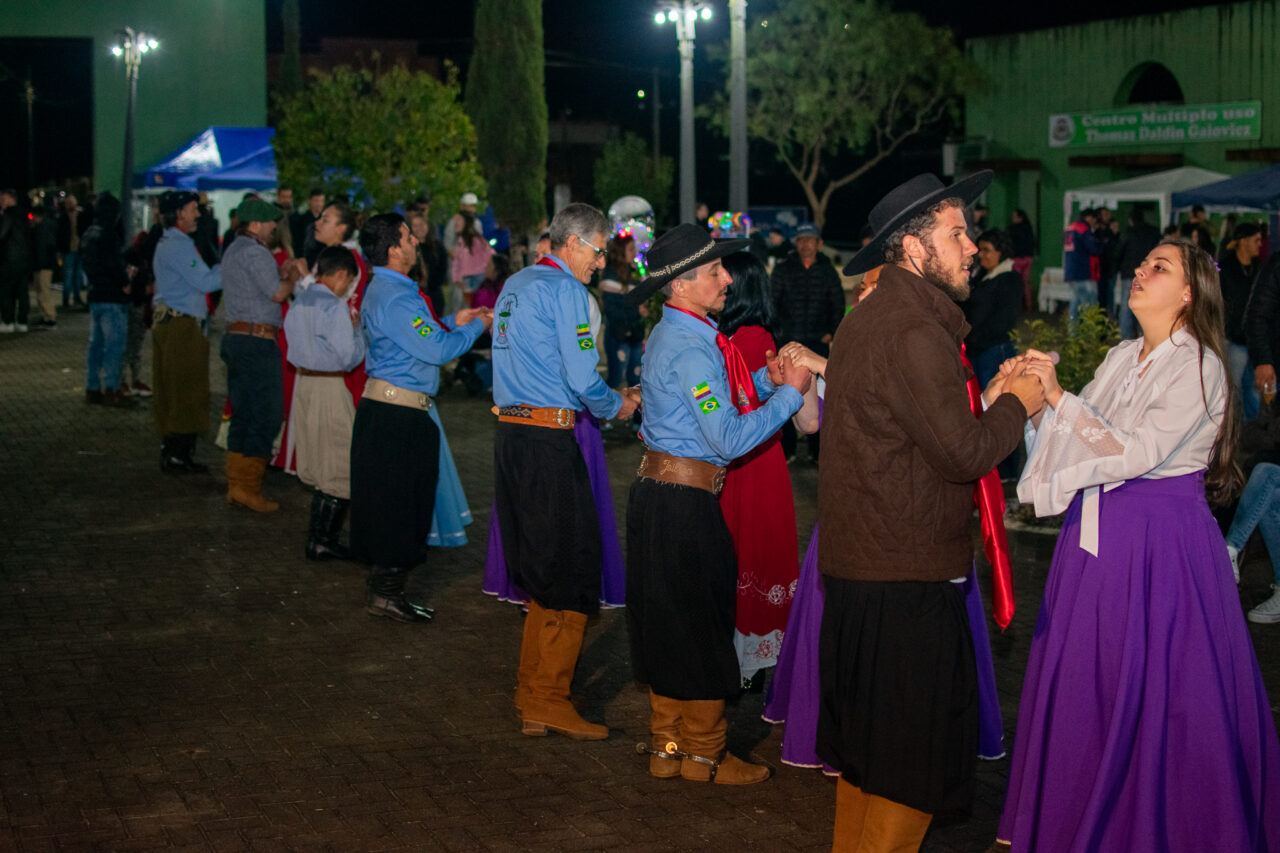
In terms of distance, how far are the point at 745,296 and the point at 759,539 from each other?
106 centimetres

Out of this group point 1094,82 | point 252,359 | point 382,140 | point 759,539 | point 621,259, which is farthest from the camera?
point 1094,82

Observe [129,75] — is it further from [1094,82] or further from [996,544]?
[996,544]

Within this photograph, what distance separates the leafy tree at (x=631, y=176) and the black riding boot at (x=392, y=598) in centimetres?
4228

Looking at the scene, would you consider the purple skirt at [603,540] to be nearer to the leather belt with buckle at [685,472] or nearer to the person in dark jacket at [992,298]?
the leather belt with buckle at [685,472]

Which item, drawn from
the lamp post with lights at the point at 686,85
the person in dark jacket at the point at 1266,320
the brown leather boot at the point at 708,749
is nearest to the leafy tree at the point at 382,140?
the lamp post with lights at the point at 686,85

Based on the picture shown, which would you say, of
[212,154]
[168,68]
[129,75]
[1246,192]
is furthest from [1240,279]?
[168,68]

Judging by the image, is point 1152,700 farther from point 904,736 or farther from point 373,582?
point 373,582

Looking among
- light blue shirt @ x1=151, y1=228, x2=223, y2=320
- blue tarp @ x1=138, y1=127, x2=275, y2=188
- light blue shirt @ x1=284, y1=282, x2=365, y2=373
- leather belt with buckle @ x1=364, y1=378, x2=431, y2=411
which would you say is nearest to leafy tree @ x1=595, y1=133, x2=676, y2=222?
blue tarp @ x1=138, y1=127, x2=275, y2=188

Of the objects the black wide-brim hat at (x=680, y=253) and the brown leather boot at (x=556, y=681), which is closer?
the black wide-brim hat at (x=680, y=253)

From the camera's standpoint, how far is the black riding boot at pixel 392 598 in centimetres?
747

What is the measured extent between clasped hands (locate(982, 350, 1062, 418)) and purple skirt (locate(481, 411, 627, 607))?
3530 mm

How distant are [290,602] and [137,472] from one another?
4418 mm

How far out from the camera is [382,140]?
24266 mm

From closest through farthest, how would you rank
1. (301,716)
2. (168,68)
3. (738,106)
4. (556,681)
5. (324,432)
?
(556,681) < (301,716) < (324,432) < (738,106) < (168,68)
